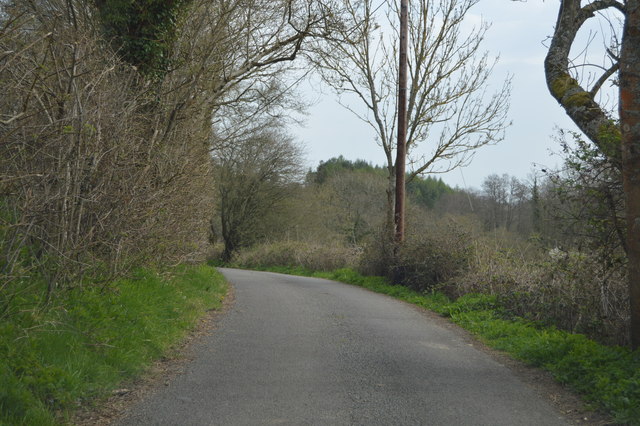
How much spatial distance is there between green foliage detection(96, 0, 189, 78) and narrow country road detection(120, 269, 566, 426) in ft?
18.2

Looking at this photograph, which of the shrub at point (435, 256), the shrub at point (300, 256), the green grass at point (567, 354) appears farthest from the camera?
the shrub at point (300, 256)

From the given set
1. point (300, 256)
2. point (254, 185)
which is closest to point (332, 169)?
point (254, 185)

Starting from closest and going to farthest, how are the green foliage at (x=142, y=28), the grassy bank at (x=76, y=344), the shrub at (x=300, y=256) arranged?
the grassy bank at (x=76, y=344) < the green foliage at (x=142, y=28) < the shrub at (x=300, y=256)

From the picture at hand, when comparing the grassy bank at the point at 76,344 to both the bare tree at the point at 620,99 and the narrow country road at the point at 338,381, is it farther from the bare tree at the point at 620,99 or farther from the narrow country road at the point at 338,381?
the bare tree at the point at 620,99

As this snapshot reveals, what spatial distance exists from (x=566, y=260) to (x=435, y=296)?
520cm

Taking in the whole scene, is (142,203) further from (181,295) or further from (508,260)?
(508,260)

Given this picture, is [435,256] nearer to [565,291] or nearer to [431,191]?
[565,291]

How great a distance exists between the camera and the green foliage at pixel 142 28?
36.0ft

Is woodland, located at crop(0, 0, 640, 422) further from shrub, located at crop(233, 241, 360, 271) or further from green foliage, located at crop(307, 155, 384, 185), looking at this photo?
green foliage, located at crop(307, 155, 384, 185)

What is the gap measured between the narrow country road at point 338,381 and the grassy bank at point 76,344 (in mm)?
514

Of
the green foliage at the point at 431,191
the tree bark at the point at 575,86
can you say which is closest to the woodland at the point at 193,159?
the tree bark at the point at 575,86

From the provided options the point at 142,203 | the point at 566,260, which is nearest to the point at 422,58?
the point at 566,260

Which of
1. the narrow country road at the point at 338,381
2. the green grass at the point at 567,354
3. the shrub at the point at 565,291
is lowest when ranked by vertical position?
the narrow country road at the point at 338,381

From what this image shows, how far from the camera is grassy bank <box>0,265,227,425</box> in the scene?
4555mm
